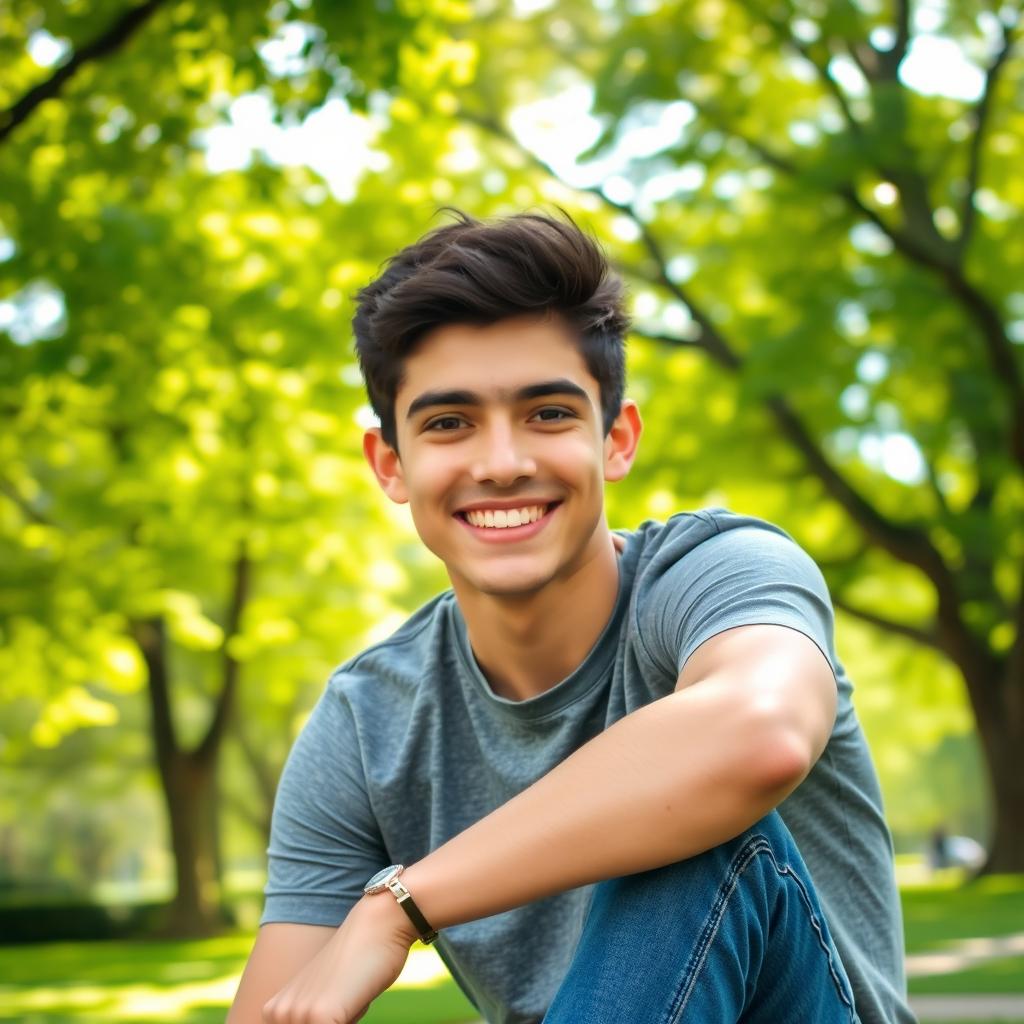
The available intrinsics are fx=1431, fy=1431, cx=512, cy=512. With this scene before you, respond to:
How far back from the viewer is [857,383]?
48.9 feet

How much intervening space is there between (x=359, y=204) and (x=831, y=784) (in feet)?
40.2

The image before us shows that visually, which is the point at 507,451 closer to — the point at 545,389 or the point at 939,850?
the point at 545,389

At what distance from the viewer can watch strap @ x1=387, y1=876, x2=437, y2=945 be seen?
7.68 ft

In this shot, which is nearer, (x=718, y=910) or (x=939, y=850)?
(x=718, y=910)

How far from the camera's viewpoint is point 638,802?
7.22 feet

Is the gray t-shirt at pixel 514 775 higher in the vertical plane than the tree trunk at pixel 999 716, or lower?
higher

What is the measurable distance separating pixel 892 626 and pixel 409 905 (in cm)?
1748

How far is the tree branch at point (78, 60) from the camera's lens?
8.16 metres

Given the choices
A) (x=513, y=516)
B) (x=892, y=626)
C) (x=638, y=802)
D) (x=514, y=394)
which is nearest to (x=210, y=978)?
(x=892, y=626)

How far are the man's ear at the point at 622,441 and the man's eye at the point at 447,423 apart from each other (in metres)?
0.40

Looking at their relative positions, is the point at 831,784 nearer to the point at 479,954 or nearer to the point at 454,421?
the point at 479,954

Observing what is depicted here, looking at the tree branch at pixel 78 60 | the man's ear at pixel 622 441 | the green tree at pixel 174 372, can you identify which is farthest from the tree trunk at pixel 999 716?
the man's ear at pixel 622 441

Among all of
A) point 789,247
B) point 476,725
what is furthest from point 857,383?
point 476,725

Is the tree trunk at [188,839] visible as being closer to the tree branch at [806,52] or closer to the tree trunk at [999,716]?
the tree trunk at [999,716]
